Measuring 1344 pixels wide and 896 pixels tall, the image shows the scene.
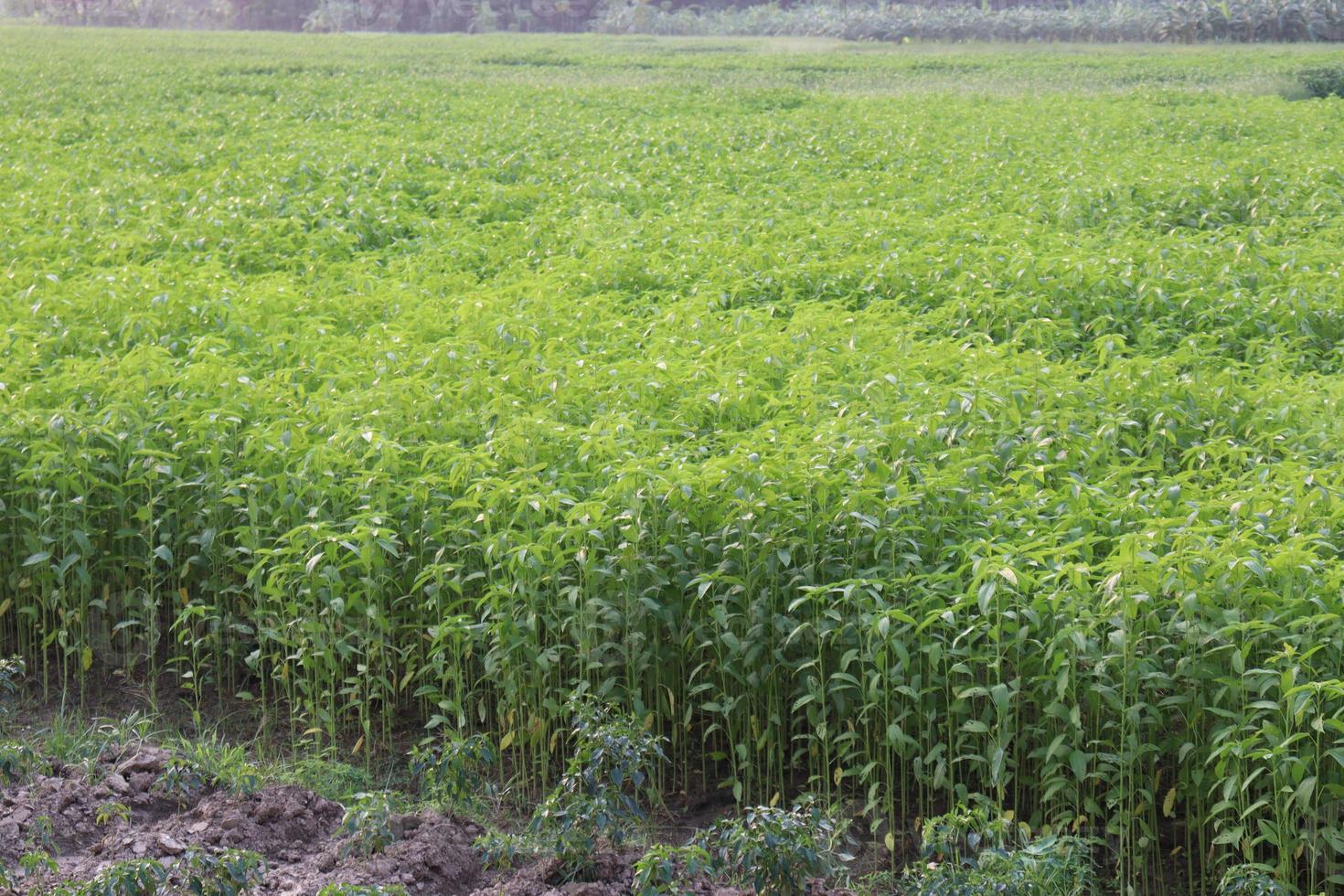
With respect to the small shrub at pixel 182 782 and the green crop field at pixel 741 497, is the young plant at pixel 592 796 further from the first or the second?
the small shrub at pixel 182 782

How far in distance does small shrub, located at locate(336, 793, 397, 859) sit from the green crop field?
765 millimetres

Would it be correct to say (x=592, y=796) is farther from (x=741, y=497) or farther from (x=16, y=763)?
(x=16, y=763)

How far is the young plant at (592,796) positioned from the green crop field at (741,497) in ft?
1.29

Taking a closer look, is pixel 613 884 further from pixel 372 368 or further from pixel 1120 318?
pixel 1120 318

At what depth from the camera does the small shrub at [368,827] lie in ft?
13.0

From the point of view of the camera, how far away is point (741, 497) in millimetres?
5043

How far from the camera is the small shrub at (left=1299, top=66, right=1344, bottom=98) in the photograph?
28625 mm

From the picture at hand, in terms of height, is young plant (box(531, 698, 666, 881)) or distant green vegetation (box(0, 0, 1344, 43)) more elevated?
distant green vegetation (box(0, 0, 1344, 43))

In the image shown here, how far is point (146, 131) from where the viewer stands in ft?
65.6

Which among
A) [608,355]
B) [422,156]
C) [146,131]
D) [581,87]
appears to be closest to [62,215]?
[422,156]

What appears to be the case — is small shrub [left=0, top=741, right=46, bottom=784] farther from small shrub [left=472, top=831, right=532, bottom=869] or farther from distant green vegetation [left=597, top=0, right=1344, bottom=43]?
distant green vegetation [left=597, top=0, right=1344, bottom=43]

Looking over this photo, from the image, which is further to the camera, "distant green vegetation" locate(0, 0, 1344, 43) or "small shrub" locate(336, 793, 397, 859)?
"distant green vegetation" locate(0, 0, 1344, 43)

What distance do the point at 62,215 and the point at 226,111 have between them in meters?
12.0

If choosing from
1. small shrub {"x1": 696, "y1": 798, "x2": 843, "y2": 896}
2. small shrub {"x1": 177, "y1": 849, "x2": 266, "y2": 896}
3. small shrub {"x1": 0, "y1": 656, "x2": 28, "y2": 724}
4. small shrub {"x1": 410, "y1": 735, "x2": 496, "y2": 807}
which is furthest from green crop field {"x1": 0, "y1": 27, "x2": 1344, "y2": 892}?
small shrub {"x1": 177, "y1": 849, "x2": 266, "y2": 896}
